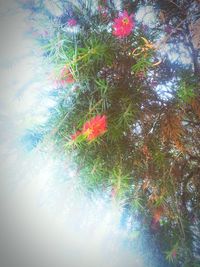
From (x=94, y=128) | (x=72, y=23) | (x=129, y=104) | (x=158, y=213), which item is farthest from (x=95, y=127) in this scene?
(x=158, y=213)

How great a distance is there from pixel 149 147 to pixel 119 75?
0.94ft

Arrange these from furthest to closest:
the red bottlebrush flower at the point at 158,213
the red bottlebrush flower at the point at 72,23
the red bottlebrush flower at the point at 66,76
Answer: the red bottlebrush flower at the point at 158,213, the red bottlebrush flower at the point at 72,23, the red bottlebrush flower at the point at 66,76

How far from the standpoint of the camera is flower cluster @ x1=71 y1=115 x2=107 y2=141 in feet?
3.07

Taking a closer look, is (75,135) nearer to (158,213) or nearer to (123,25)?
(123,25)

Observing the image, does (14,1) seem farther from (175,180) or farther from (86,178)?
(175,180)

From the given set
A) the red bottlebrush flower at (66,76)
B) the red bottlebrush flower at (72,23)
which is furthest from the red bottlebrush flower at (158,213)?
the red bottlebrush flower at (72,23)

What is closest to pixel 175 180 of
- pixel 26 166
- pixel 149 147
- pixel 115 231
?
pixel 149 147

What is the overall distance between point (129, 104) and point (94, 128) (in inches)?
5.5

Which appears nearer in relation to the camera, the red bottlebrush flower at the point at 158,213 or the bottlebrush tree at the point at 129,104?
the bottlebrush tree at the point at 129,104

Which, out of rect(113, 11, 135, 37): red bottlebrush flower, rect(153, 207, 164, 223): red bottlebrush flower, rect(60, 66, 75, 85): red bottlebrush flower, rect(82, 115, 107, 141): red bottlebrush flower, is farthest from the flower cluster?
rect(153, 207, 164, 223): red bottlebrush flower

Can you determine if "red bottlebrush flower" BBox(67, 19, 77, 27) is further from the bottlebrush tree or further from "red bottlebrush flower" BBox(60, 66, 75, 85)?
"red bottlebrush flower" BBox(60, 66, 75, 85)

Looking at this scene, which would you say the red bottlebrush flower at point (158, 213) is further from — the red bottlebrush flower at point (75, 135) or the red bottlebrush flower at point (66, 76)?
the red bottlebrush flower at point (66, 76)

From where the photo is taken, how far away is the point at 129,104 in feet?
3.18

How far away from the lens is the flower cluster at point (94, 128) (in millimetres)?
937
